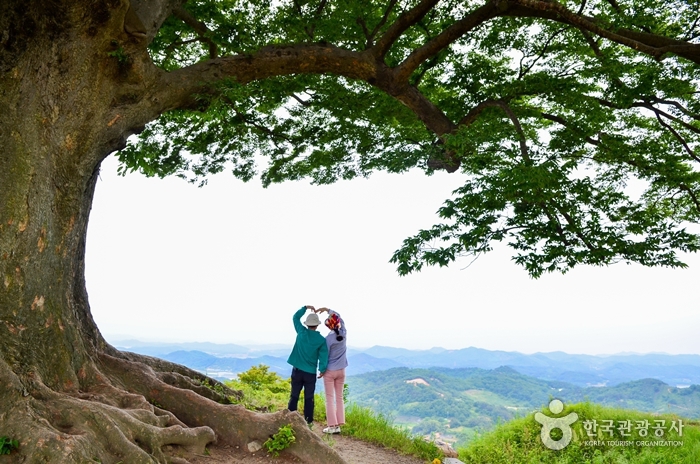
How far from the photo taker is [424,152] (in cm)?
1005

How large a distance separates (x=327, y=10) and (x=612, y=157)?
5918 millimetres

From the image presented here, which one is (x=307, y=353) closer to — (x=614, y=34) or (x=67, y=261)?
(x=67, y=261)

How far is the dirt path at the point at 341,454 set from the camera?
16.7 feet

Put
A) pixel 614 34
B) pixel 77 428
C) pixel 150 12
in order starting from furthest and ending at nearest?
pixel 150 12
pixel 614 34
pixel 77 428

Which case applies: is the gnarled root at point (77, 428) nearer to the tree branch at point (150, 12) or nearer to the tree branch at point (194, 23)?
the tree branch at point (150, 12)

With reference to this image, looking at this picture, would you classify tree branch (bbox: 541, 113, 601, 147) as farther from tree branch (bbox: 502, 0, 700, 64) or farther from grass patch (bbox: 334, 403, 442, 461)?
grass patch (bbox: 334, 403, 442, 461)

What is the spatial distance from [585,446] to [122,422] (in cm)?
752

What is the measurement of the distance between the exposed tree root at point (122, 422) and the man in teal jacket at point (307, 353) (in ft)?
4.52

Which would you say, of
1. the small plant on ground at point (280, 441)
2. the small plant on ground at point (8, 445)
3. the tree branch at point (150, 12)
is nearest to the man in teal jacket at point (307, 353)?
the small plant on ground at point (280, 441)

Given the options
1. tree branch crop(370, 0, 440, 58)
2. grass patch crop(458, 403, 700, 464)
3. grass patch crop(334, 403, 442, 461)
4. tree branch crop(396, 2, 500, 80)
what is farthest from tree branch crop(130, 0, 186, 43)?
grass patch crop(458, 403, 700, 464)

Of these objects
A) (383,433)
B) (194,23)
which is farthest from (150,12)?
(383,433)

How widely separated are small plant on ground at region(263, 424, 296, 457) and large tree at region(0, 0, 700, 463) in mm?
148

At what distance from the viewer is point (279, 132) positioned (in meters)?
11.0

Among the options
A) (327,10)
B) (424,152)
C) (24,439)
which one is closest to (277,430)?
(24,439)
